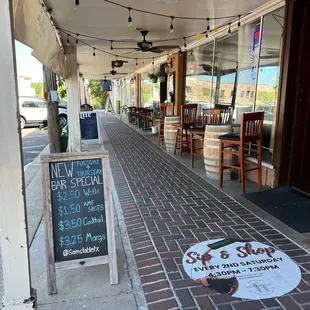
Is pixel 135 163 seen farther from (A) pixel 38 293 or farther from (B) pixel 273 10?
(A) pixel 38 293

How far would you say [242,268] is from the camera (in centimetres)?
211

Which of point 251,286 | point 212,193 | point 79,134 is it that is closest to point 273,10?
point 212,193

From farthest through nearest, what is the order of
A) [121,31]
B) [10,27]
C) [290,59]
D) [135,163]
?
[121,31] → [135,163] → [290,59] → [10,27]

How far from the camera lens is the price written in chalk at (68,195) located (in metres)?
1.91

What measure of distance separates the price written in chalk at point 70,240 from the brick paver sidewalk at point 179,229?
0.51 m

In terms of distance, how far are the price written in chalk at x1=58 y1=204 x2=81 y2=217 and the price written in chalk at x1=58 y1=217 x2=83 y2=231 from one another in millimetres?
53

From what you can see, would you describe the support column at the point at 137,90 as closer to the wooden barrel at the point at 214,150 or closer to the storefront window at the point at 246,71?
the storefront window at the point at 246,71

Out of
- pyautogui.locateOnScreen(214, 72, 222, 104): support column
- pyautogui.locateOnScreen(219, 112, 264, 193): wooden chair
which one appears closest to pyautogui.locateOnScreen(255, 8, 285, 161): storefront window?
pyautogui.locateOnScreen(219, 112, 264, 193): wooden chair

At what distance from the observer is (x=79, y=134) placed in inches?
271

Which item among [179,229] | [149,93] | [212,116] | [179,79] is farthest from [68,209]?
[149,93]

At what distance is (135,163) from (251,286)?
364 cm

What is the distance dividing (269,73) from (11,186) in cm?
367

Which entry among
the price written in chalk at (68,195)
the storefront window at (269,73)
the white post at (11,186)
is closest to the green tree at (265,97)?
the storefront window at (269,73)

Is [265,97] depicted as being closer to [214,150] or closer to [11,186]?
[214,150]
